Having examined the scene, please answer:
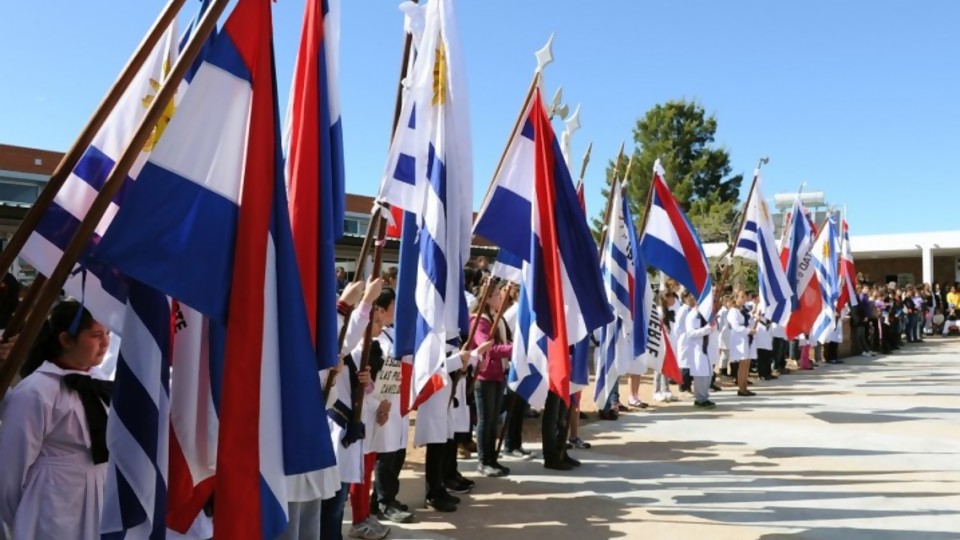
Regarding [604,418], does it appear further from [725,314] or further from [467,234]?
[467,234]

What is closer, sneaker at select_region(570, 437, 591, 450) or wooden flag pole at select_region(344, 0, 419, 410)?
wooden flag pole at select_region(344, 0, 419, 410)

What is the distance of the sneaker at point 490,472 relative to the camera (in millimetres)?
7625

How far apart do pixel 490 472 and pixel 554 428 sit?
97 cm

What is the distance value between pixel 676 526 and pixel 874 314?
66.3ft

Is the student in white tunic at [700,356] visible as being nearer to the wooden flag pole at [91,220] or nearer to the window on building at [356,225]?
the wooden flag pole at [91,220]

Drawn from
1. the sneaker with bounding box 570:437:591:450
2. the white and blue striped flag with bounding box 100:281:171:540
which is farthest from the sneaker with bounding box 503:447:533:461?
the white and blue striped flag with bounding box 100:281:171:540

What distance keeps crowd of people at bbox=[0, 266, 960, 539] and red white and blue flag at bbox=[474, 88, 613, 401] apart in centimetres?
69

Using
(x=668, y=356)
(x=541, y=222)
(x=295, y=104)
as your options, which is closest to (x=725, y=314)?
(x=668, y=356)

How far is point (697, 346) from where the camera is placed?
12.6 m

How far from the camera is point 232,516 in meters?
2.84

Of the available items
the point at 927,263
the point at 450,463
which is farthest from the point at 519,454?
the point at 927,263

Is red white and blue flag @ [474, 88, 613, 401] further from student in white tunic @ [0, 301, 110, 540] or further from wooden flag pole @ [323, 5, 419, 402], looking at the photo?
student in white tunic @ [0, 301, 110, 540]

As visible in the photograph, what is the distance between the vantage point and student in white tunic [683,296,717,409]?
12594mm

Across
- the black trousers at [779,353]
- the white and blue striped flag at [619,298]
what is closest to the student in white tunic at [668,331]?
the white and blue striped flag at [619,298]
